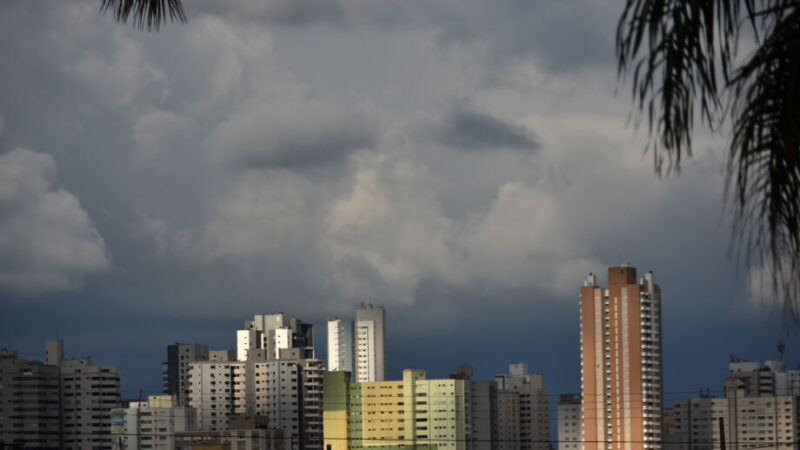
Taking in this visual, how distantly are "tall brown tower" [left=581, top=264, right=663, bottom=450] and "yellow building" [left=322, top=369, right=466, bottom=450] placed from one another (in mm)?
8480

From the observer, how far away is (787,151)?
3.34 meters

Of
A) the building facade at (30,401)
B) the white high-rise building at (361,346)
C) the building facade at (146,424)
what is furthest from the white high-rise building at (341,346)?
the building facade at (30,401)

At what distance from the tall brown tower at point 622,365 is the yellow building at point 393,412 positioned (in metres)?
8.48

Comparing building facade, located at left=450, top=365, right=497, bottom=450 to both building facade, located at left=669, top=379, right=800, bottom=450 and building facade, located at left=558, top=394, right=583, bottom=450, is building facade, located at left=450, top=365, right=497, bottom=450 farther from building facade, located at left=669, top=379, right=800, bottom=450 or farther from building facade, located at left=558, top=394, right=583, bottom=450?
building facade, located at left=669, top=379, right=800, bottom=450

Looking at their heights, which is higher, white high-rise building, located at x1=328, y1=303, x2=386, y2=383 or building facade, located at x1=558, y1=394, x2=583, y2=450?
white high-rise building, located at x1=328, y1=303, x2=386, y2=383

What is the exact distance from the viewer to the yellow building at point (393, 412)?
2721 inches

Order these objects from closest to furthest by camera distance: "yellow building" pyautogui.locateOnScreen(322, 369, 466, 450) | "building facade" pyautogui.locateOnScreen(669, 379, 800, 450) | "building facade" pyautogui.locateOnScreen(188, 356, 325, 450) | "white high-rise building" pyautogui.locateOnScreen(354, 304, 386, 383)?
"building facade" pyautogui.locateOnScreen(669, 379, 800, 450) → "yellow building" pyautogui.locateOnScreen(322, 369, 466, 450) → "building facade" pyautogui.locateOnScreen(188, 356, 325, 450) → "white high-rise building" pyautogui.locateOnScreen(354, 304, 386, 383)

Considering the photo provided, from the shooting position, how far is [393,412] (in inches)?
2788

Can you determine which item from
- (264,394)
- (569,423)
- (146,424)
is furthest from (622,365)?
(146,424)

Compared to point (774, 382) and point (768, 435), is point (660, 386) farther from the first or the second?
point (774, 382)

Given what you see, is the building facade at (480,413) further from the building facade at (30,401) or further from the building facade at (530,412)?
the building facade at (30,401)

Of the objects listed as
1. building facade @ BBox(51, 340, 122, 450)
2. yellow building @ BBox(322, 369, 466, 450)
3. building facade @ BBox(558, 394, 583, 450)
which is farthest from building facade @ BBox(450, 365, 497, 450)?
building facade @ BBox(51, 340, 122, 450)

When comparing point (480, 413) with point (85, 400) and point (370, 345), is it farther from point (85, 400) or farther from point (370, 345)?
point (85, 400)

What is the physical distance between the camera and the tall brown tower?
60750 millimetres
